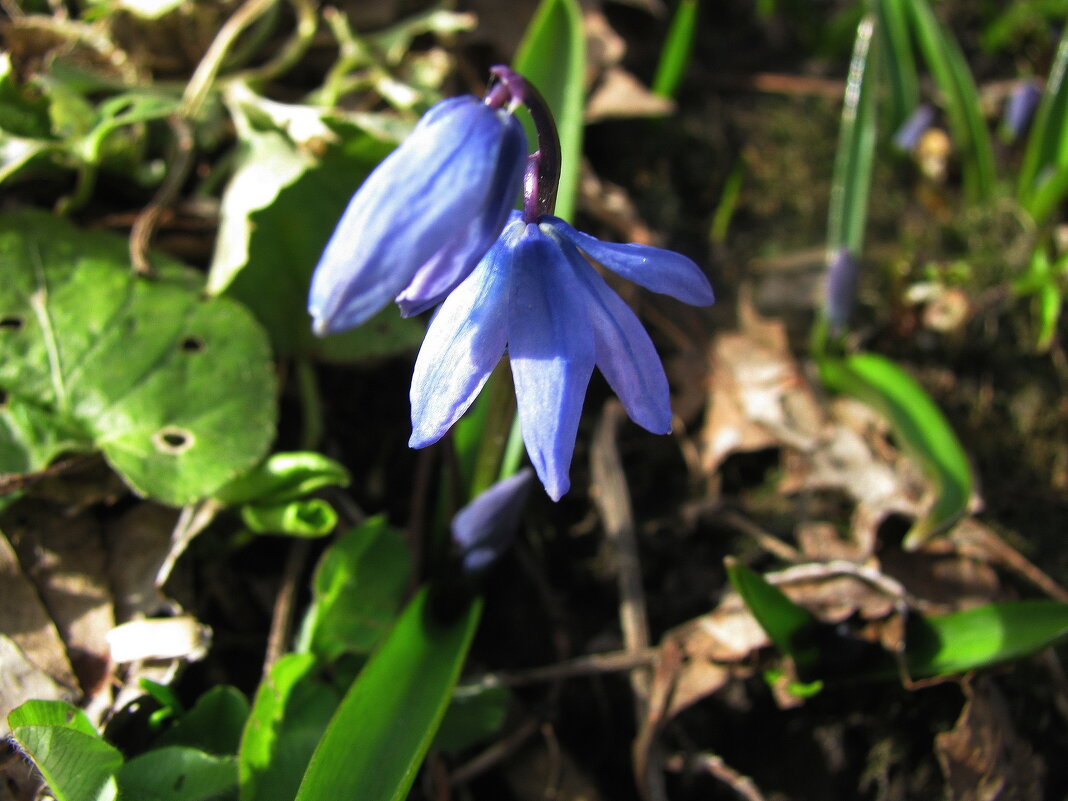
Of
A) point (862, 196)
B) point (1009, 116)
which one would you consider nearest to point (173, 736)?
point (862, 196)

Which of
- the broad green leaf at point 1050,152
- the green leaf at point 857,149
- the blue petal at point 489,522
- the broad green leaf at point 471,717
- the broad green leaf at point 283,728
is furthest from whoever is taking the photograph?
the broad green leaf at point 1050,152

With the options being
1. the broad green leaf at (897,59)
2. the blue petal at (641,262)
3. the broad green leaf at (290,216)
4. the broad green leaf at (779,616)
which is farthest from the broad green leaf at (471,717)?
the broad green leaf at (897,59)

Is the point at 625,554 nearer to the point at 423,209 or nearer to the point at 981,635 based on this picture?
the point at 981,635

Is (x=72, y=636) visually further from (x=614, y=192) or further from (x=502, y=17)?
(x=502, y=17)

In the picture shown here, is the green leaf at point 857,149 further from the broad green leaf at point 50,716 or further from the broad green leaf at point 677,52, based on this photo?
the broad green leaf at point 50,716

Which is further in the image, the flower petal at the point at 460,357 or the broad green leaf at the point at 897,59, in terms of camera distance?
the broad green leaf at the point at 897,59

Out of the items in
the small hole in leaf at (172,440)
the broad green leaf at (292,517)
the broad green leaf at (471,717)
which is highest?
the small hole in leaf at (172,440)

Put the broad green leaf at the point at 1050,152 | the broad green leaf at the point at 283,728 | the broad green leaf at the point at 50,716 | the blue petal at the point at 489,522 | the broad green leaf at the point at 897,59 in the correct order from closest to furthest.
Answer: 1. the broad green leaf at the point at 50,716
2. the broad green leaf at the point at 283,728
3. the blue petal at the point at 489,522
4. the broad green leaf at the point at 1050,152
5. the broad green leaf at the point at 897,59
